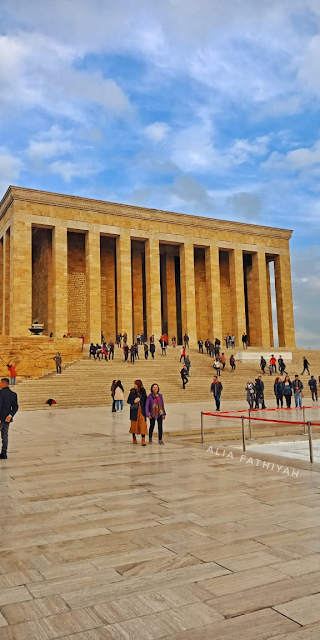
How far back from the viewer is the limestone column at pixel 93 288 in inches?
1272

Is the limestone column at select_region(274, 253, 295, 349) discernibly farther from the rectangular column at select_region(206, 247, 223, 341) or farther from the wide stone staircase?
the wide stone staircase

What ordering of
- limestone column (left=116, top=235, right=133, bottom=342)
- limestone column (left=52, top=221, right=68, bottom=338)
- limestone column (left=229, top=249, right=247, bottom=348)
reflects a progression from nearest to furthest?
1. limestone column (left=52, top=221, right=68, bottom=338)
2. limestone column (left=116, top=235, right=133, bottom=342)
3. limestone column (left=229, top=249, right=247, bottom=348)

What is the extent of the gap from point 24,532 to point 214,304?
32.9 metres

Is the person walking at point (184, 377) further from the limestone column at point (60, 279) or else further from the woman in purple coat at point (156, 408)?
the limestone column at point (60, 279)

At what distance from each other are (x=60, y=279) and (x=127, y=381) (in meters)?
12.5

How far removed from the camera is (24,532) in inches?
163

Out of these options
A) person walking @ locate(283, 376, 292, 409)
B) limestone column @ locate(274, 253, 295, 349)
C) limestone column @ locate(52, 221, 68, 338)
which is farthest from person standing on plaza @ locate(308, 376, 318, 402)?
limestone column @ locate(274, 253, 295, 349)

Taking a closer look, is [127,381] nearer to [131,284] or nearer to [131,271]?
[131,284]

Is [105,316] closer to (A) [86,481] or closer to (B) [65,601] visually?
(A) [86,481]

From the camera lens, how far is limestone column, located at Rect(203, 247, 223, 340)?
36.3m

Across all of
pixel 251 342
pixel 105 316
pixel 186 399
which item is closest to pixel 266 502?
pixel 186 399

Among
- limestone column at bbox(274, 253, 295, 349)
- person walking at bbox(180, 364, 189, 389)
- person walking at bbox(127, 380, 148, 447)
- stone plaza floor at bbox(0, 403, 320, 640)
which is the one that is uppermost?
limestone column at bbox(274, 253, 295, 349)

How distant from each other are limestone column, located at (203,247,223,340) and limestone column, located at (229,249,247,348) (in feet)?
4.57

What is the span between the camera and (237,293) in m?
37.6
